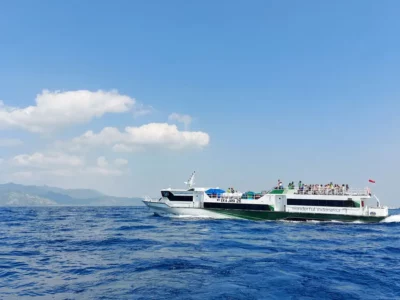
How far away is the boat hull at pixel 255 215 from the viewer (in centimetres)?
4678

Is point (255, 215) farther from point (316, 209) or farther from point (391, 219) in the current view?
point (391, 219)

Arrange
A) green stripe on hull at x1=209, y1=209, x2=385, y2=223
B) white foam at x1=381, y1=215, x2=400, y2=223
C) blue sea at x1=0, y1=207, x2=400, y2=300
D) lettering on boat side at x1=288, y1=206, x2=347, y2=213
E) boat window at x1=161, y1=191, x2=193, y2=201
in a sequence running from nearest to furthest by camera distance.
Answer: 1. blue sea at x1=0, y1=207, x2=400, y2=300
2. green stripe on hull at x1=209, y1=209, x2=385, y2=223
3. lettering on boat side at x1=288, y1=206, x2=347, y2=213
4. white foam at x1=381, y1=215, x2=400, y2=223
5. boat window at x1=161, y1=191, x2=193, y2=201

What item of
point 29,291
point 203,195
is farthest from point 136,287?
point 203,195

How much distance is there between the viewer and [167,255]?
2191 centimetres

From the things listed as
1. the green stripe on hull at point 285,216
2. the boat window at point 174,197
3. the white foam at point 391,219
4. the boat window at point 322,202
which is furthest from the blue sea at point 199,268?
the boat window at point 174,197

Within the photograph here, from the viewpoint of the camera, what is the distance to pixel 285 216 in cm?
4841

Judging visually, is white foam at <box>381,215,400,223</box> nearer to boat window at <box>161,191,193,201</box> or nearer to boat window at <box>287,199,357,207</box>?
boat window at <box>287,199,357,207</box>

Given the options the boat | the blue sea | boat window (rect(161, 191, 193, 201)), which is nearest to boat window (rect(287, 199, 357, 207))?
the boat

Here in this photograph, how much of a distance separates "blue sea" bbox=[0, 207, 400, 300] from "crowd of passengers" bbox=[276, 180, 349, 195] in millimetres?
16720

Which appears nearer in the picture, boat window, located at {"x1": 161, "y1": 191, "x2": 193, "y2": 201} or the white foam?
the white foam

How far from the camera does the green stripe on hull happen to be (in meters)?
46.7

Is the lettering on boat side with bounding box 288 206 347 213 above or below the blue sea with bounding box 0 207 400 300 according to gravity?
above

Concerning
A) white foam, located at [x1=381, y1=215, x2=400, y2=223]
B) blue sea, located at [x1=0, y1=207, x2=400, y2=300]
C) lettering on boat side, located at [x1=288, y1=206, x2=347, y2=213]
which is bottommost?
blue sea, located at [x1=0, y1=207, x2=400, y2=300]

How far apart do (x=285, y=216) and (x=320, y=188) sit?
7.27 meters
